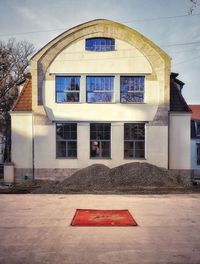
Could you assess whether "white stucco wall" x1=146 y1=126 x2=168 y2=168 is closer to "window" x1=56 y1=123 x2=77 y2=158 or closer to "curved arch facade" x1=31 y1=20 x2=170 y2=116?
"curved arch facade" x1=31 y1=20 x2=170 y2=116

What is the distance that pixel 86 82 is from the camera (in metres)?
19.8

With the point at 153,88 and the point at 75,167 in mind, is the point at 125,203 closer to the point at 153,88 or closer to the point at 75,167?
the point at 75,167

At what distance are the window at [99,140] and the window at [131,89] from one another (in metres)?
2.26

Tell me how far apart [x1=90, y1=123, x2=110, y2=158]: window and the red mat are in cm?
909

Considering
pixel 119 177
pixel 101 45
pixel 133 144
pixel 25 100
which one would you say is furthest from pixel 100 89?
pixel 119 177

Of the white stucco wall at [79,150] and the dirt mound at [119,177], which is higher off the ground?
the white stucco wall at [79,150]

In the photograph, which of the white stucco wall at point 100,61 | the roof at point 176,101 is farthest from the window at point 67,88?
the roof at point 176,101

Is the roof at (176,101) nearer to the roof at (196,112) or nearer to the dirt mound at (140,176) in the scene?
the dirt mound at (140,176)

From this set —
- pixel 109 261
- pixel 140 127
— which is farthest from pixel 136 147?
pixel 109 261

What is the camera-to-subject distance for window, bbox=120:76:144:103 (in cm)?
1975

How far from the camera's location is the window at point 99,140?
19.6m

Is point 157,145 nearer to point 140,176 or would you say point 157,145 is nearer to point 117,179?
point 140,176

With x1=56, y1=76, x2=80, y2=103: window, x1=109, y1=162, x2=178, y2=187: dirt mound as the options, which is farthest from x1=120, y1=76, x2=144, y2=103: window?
x1=109, y1=162, x2=178, y2=187: dirt mound

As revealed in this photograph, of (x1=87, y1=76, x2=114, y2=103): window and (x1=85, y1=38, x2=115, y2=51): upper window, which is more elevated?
(x1=85, y1=38, x2=115, y2=51): upper window
